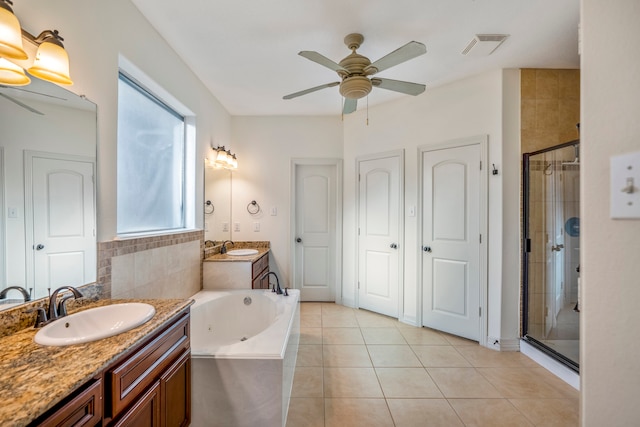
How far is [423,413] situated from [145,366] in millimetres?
1641

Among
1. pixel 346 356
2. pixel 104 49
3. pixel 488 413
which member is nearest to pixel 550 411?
pixel 488 413

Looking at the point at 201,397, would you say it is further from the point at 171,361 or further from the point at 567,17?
the point at 567,17

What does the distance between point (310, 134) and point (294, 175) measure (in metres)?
0.61

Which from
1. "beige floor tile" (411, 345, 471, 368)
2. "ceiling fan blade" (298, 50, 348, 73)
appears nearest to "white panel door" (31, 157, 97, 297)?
"ceiling fan blade" (298, 50, 348, 73)

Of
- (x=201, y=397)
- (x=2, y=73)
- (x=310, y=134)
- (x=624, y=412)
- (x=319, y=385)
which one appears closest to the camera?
(x=624, y=412)

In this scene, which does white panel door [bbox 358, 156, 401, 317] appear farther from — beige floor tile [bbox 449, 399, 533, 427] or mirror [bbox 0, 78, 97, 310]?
mirror [bbox 0, 78, 97, 310]

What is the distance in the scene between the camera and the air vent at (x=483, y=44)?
6.57 feet

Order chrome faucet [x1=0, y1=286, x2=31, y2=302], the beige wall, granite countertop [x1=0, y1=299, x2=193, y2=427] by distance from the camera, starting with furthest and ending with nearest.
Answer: the beige wall
chrome faucet [x1=0, y1=286, x2=31, y2=302]
granite countertop [x1=0, y1=299, x2=193, y2=427]

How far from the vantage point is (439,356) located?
2.37 m

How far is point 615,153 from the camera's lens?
19.9 inches

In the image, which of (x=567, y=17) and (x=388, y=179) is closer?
(x=567, y=17)

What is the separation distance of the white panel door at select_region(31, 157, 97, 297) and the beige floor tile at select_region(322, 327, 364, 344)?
2.02 metres

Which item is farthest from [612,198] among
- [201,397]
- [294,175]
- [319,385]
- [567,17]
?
[294,175]

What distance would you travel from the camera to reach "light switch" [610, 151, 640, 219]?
485 mm
